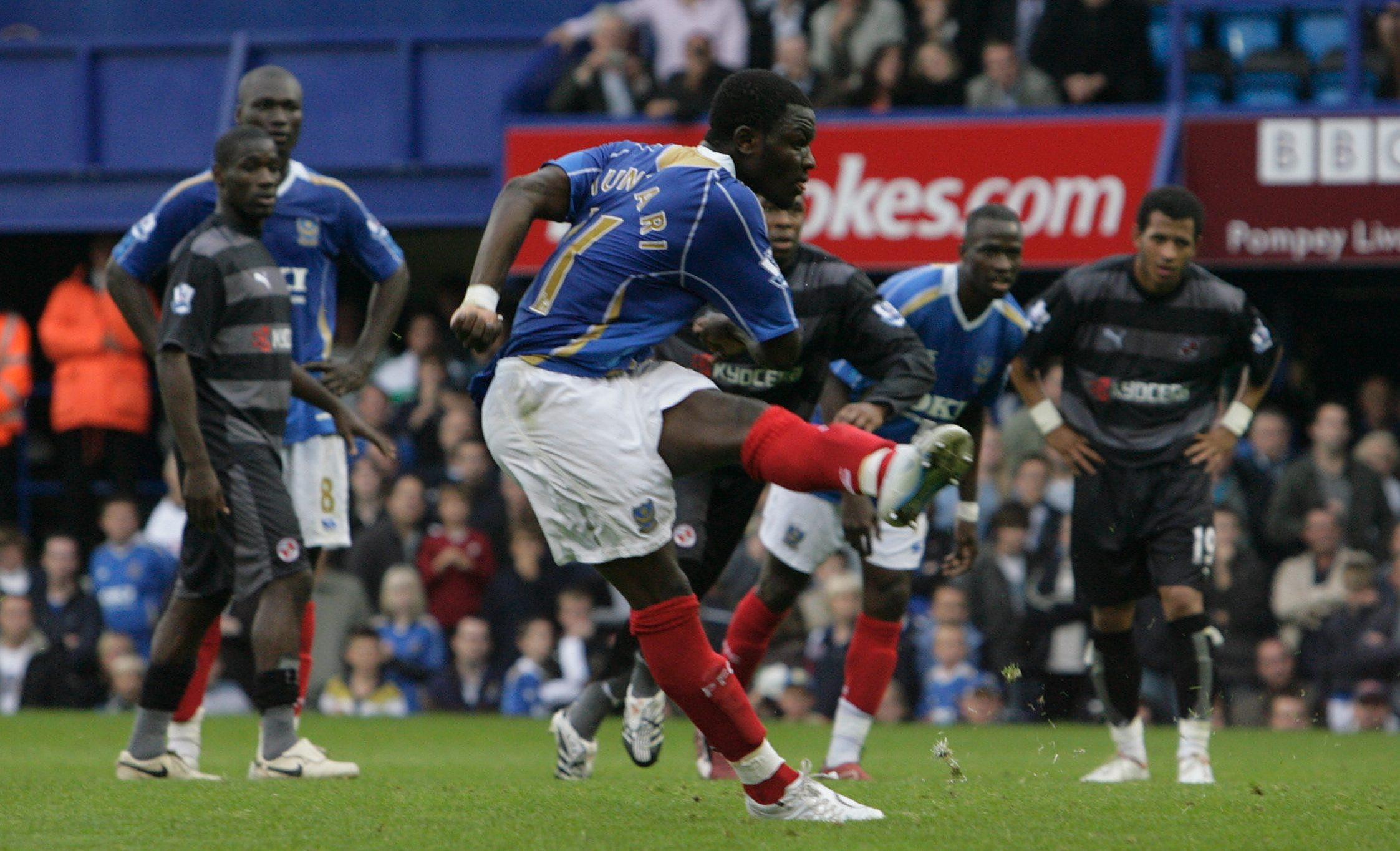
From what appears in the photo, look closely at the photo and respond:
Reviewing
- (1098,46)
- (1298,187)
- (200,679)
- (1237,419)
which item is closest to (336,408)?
(200,679)

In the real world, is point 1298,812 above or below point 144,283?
below

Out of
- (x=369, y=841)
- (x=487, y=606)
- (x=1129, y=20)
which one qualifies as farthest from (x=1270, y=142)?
(x=369, y=841)

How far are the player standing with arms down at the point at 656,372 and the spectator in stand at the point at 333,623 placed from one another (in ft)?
24.2

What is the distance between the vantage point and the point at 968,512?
304 inches

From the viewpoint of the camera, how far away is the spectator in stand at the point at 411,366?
46.5 ft

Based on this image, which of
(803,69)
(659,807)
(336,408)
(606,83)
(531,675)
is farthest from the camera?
(606,83)

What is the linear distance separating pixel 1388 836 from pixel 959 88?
8.87m

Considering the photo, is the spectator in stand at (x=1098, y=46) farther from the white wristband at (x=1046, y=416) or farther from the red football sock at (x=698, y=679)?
the red football sock at (x=698, y=679)

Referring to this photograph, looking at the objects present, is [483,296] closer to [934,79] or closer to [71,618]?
[71,618]

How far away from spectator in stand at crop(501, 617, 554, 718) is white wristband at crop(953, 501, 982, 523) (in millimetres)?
4783

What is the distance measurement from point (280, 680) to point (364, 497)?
6303 mm

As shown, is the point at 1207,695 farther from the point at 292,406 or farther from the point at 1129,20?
the point at 1129,20

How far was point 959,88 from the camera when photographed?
1331 centimetres

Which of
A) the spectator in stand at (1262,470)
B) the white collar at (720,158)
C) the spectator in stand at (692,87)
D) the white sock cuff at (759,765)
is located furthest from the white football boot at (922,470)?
the spectator in stand at (692,87)
